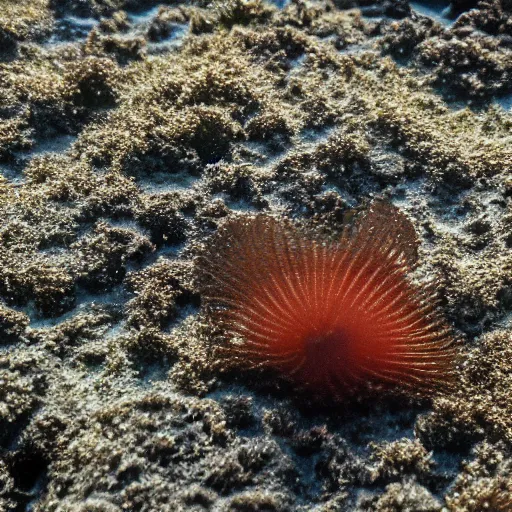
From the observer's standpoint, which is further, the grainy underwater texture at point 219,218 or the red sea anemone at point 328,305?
the red sea anemone at point 328,305

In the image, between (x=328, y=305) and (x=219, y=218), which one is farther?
(x=219, y=218)

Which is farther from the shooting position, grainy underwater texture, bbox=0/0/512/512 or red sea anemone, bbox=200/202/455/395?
red sea anemone, bbox=200/202/455/395

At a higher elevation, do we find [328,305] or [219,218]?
[328,305]

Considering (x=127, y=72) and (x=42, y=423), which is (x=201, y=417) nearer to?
(x=42, y=423)

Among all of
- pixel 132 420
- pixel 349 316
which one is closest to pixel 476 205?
pixel 349 316
